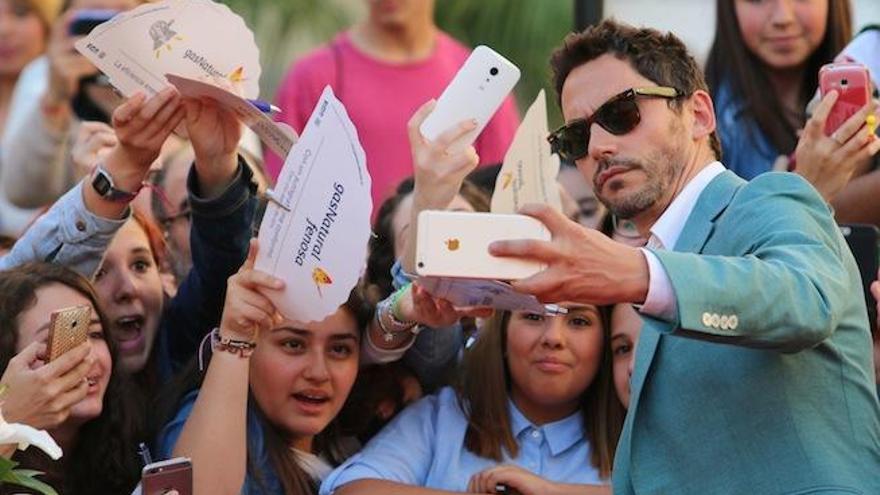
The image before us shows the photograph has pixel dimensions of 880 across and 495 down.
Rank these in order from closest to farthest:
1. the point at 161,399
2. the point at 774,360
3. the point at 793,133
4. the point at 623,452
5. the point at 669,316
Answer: the point at 669,316
the point at 774,360
the point at 623,452
the point at 161,399
the point at 793,133

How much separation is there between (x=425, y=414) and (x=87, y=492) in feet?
3.27

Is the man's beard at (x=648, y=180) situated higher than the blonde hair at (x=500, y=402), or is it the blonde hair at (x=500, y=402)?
the man's beard at (x=648, y=180)

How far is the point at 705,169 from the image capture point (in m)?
4.37

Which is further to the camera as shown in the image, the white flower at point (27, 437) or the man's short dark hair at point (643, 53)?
the man's short dark hair at point (643, 53)

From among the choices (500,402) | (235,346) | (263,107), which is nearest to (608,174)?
(263,107)

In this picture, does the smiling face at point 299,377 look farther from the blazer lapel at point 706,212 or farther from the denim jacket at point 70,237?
the blazer lapel at point 706,212

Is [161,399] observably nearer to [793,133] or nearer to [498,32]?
[793,133]

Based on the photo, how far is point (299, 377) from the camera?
17.7 ft

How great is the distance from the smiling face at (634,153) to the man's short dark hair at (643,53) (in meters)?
0.03

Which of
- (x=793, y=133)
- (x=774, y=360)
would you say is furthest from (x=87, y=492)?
(x=793, y=133)

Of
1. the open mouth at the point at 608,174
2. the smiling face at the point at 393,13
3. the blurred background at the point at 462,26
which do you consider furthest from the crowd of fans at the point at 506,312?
the blurred background at the point at 462,26

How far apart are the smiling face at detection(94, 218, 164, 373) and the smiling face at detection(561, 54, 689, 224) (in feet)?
5.32

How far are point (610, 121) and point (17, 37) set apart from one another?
446 centimetres

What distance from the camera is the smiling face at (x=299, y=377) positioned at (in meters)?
5.39
